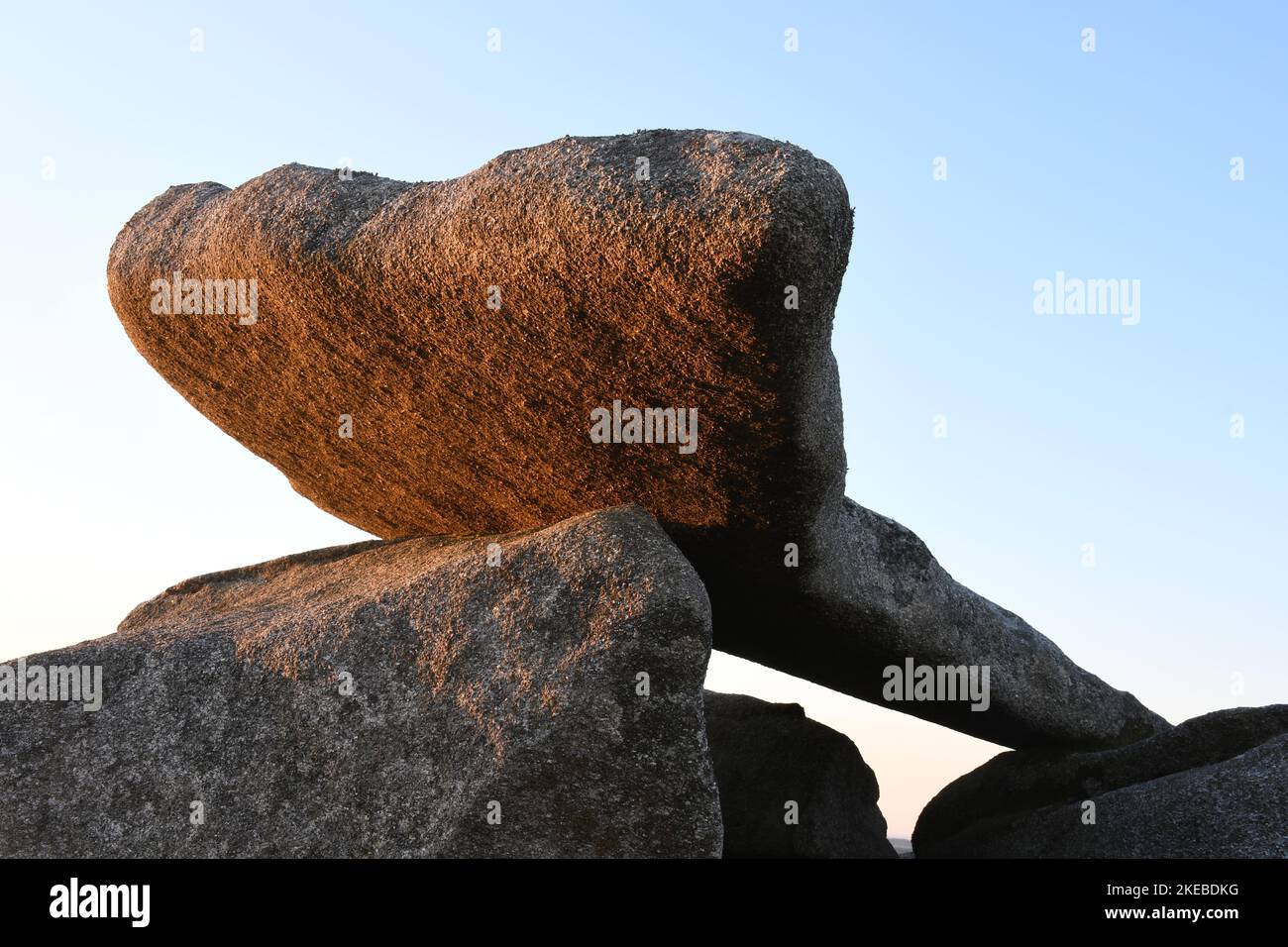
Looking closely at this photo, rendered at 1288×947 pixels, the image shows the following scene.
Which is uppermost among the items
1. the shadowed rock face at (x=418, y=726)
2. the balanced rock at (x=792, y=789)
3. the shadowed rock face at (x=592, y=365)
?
the shadowed rock face at (x=592, y=365)

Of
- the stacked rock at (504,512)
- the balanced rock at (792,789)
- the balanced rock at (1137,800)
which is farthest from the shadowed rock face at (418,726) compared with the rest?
the balanced rock at (1137,800)

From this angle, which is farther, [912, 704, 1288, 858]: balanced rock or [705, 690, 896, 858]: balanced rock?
[705, 690, 896, 858]: balanced rock

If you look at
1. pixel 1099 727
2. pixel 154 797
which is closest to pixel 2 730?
pixel 154 797

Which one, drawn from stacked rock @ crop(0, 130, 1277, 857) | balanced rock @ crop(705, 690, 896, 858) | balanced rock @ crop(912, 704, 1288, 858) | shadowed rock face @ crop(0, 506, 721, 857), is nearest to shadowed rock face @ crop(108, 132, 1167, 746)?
stacked rock @ crop(0, 130, 1277, 857)

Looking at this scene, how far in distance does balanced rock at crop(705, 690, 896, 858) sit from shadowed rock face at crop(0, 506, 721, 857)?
3.59 metres

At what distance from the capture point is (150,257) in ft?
25.0

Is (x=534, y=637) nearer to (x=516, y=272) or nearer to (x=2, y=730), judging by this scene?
(x=516, y=272)

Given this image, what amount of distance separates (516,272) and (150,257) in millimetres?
3144

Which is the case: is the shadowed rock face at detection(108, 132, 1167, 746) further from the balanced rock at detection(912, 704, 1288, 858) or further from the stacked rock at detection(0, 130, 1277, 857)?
the balanced rock at detection(912, 704, 1288, 858)

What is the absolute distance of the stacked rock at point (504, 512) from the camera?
5.40 m

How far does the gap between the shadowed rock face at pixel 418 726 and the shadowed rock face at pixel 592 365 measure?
764mm

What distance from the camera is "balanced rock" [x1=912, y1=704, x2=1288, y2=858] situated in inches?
296

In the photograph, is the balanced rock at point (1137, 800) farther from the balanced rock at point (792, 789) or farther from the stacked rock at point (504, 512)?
the stacked rock at point (504, 512)
